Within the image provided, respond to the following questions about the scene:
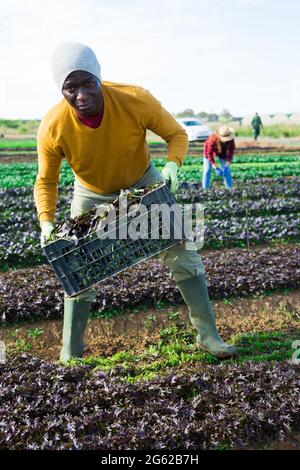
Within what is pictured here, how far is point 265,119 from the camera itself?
1861 inches

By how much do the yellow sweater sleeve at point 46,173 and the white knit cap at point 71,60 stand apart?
16.0 inches

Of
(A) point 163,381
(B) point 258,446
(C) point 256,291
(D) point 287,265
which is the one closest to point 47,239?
(A) point 163,381

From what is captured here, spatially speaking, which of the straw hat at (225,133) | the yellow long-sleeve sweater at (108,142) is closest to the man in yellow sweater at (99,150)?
the yellow long-sleeve sweater at (108,142)

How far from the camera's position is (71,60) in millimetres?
3254

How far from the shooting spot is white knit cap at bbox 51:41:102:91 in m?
3.25

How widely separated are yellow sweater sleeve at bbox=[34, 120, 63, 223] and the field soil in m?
1.33

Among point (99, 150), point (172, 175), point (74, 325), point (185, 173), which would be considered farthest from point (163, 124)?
point (185, 173)

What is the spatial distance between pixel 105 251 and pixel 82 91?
3.17ft

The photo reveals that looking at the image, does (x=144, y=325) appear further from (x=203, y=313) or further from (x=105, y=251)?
(x=105, y=251)

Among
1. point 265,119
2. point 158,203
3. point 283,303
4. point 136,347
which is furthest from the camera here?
point 265,119

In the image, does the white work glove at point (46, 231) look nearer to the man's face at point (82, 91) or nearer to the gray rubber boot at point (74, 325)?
the gray rubber boot at point (74, 325)

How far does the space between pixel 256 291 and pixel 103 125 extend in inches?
106

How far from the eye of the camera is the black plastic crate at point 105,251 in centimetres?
337

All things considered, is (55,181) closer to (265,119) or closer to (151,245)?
(151,245)
